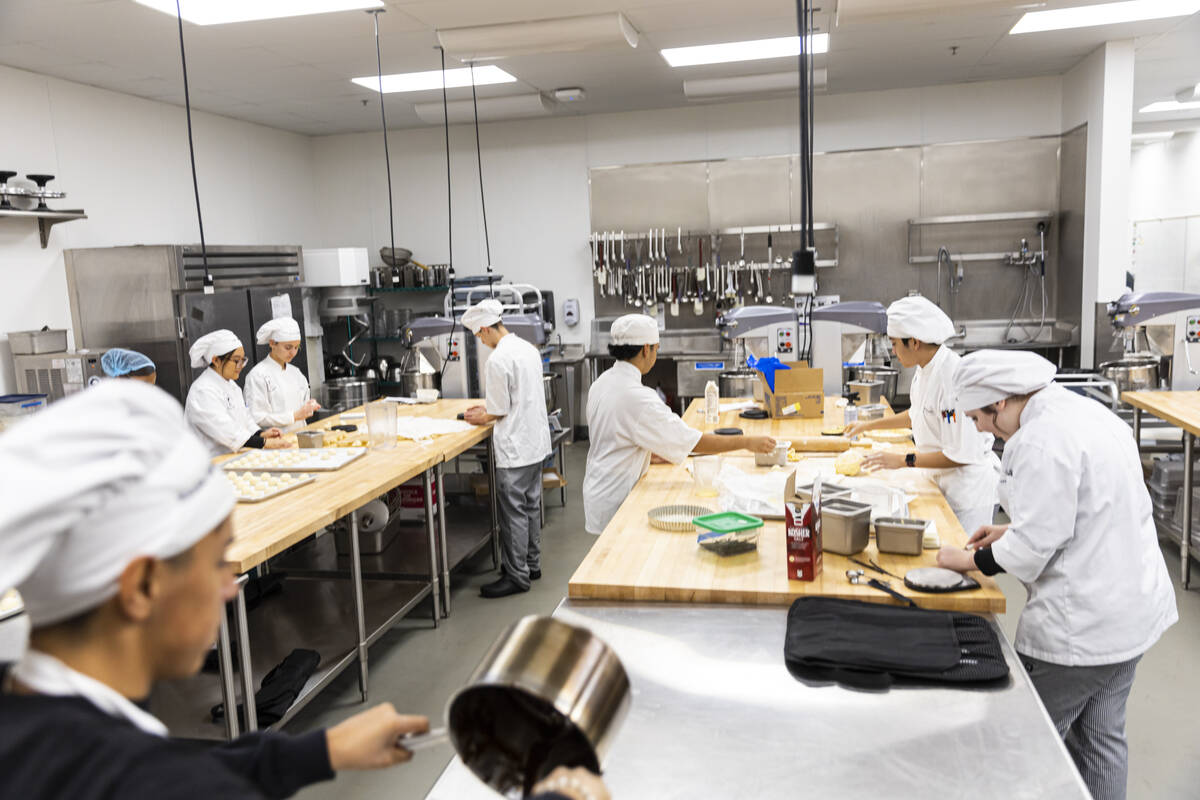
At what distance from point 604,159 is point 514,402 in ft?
14.3

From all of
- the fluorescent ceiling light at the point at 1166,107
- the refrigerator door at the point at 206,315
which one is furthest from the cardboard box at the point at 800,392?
the fluorescent ceiling light at the point at 1166,107

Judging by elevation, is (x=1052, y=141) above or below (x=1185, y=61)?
below

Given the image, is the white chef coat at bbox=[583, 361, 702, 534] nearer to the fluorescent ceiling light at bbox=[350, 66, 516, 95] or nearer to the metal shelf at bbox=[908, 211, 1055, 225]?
the fluorescent ceiling light at bbox=[350, 66, 516, 95]

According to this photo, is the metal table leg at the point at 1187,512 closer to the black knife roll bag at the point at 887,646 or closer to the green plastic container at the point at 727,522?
the green plastic container at the point at 727,522

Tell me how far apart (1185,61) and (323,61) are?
6545mm

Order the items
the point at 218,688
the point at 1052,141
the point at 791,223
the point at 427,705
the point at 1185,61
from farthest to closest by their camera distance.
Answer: the point at 791,223
the point at 1052,141
the point at 1185,61
the point at 427,705
the point at 218,688

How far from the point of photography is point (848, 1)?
430cm

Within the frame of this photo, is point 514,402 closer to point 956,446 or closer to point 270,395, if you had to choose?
point 270,395

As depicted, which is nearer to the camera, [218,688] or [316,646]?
[218,688]

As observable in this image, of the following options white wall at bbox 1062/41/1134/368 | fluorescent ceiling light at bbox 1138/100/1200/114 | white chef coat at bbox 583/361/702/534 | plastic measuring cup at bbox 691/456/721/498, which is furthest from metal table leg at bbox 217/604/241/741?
fluorescent ceiling light at bbox 1138/100/1200/114

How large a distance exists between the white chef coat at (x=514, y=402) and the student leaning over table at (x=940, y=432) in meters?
1.95

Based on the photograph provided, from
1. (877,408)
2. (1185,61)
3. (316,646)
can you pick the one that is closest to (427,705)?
(316,646)

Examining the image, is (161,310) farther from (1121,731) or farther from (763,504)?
(1121,731)

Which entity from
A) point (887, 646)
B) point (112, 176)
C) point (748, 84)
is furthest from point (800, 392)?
point (112, 176)
